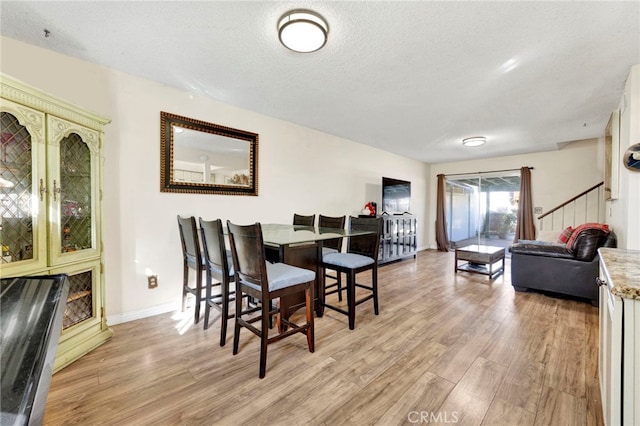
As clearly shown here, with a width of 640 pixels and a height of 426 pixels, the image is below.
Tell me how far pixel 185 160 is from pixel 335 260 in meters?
1.93

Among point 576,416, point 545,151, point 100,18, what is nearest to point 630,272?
point 576,416

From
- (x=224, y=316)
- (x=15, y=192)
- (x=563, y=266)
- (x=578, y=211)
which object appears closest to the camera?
(x=15, y=192)

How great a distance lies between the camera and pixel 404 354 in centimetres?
199

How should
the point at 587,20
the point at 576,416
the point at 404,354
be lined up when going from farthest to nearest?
Answer: the point at 404,354 < the point at 587,20 < the point at 576,416

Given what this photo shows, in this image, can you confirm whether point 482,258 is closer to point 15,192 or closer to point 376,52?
point 376,52

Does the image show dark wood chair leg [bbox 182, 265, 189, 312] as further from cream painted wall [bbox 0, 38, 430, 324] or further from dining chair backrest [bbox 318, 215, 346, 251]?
dining chair backrest [bbox 318, 215, 346, 251]

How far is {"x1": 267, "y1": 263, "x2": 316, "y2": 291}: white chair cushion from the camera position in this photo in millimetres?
1802

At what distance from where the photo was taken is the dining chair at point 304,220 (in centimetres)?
348

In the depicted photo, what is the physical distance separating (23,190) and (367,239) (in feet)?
8.82

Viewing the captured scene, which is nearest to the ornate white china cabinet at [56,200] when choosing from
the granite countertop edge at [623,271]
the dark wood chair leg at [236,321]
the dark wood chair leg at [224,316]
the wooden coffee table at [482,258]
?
the dark wood chair leg at [224,316]

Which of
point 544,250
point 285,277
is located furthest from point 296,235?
point 544,250

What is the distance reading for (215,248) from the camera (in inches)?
85.9

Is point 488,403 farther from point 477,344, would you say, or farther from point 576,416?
point 477,344

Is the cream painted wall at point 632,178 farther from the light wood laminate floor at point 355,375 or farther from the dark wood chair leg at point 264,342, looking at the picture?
the dark wood chair leg at point 264,342
